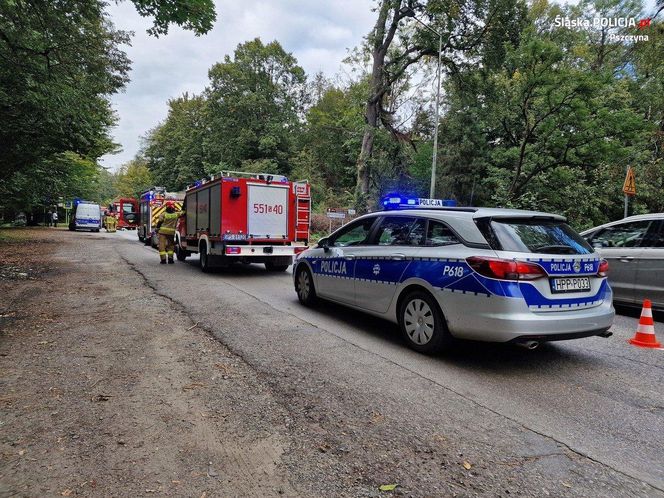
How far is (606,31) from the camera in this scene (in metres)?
28.1

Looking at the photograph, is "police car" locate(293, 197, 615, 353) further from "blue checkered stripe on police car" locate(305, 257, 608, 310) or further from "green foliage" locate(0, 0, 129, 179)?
"green foliage" locate(0, 0, 129, 179)

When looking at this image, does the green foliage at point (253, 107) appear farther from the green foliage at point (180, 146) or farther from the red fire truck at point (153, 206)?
the red fire truck at point (153, 206)

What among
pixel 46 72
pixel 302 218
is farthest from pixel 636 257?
pixel 46 72

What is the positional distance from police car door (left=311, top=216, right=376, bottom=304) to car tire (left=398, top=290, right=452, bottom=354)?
3.71ft

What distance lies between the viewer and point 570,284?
14.2 ft

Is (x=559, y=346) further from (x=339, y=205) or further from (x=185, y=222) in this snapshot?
(x=339, y=205)

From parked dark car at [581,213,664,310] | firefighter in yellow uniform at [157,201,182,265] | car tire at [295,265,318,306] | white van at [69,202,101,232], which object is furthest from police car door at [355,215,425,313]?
white van at [69,202,101,232]

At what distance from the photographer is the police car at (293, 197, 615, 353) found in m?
4.08

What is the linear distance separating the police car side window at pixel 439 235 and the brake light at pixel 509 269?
507mm

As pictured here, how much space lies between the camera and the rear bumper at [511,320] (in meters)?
4.03

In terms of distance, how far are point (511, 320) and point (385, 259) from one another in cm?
178

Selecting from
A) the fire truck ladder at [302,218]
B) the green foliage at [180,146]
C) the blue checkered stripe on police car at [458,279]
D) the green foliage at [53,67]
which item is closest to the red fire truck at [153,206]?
the green foliage at [53,67]

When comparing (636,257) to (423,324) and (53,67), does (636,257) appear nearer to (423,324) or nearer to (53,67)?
(423,324)

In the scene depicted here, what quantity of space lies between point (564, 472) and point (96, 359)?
4262mm
